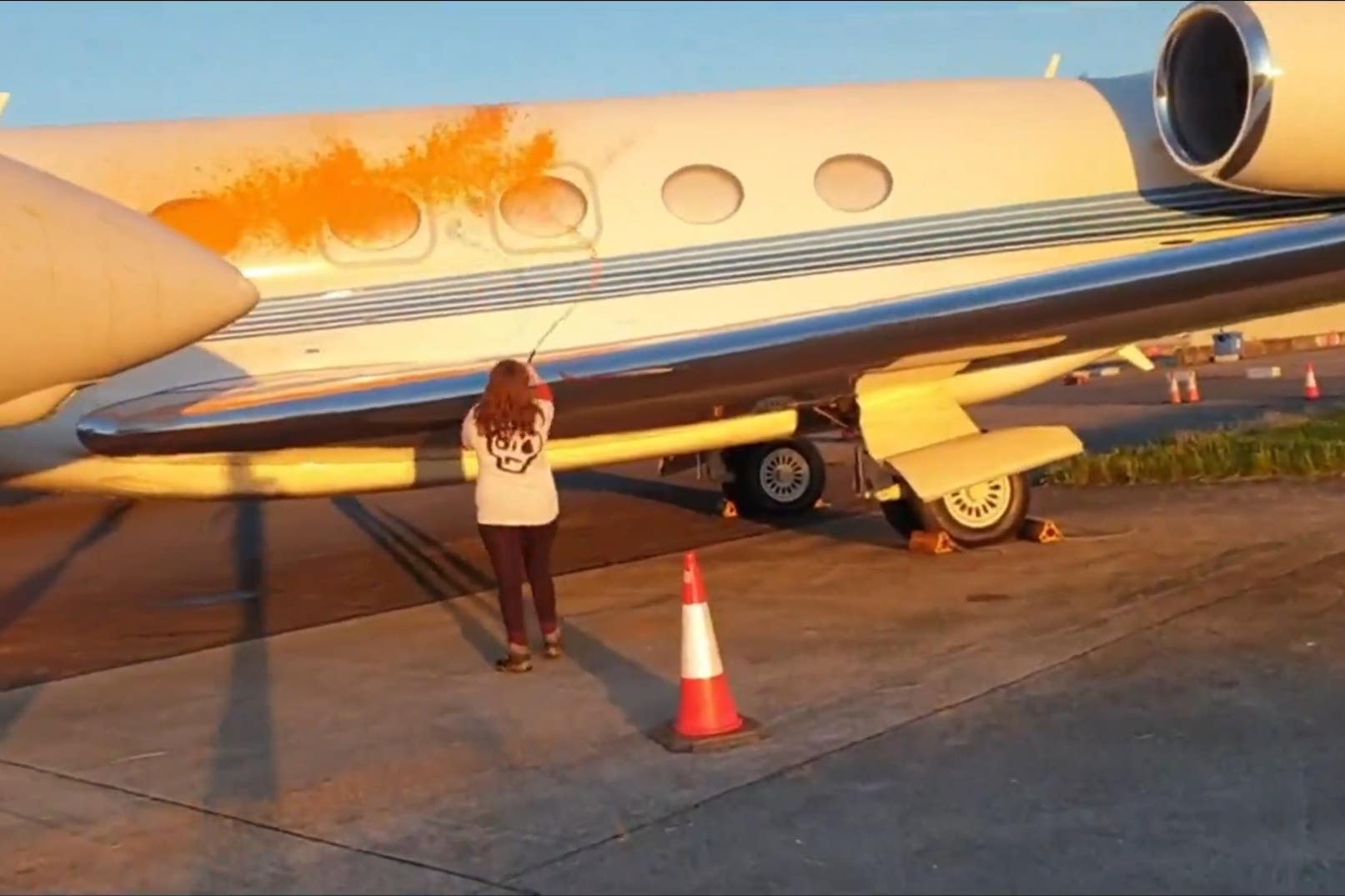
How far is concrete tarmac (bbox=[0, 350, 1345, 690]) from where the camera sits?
31.9ft

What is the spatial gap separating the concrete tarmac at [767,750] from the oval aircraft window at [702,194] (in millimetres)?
2700

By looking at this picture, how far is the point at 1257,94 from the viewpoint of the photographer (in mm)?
10031

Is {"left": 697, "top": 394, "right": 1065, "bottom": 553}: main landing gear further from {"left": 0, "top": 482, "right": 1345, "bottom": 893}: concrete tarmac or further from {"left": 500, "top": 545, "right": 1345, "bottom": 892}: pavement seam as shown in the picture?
{"left": 500, "top": 545, "right": 1345, "bottom": 892}: pavement seam

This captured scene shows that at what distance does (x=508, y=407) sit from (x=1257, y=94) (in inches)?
211

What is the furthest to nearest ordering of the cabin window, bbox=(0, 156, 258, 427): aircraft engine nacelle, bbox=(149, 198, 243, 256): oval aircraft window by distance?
the cabin window, bbox=(149, 198, 243, 256): oval aircraft window, bbox=(0, 156, 258, 427): aircraft engine nacelle

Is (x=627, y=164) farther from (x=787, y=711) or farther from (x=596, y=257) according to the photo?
(x=787, y=711)

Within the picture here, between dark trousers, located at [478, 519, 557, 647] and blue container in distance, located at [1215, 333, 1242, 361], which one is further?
blue container in distance, located at [1215, 333, 1242, 361]

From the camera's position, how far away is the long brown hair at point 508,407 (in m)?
7.51

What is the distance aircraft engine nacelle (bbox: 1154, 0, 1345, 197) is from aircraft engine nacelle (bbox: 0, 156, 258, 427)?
254 inches

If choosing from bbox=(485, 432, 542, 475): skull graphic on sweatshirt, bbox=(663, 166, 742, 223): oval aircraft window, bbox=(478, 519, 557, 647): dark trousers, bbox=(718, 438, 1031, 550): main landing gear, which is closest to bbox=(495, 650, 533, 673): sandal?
bbox=(478, 519, 557, 647): dark trousers

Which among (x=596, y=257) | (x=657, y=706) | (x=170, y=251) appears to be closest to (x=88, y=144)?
(x=596, y=257)

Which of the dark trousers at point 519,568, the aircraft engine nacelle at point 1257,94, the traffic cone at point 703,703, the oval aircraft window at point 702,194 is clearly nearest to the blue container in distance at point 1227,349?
the aircraft engine nacelle at point 1257,94

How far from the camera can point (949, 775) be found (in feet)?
17.8

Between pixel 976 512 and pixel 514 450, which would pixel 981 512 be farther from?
pixel 514 450
